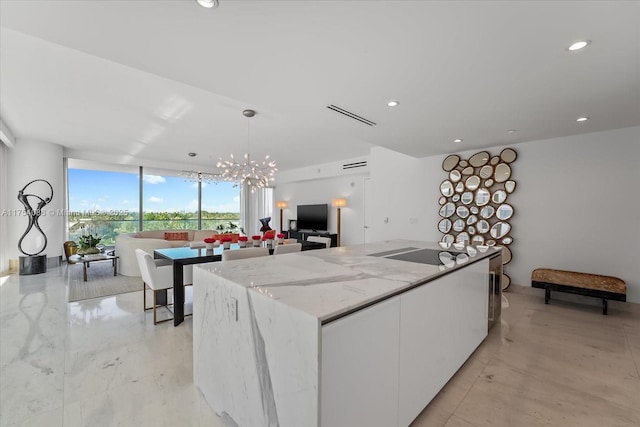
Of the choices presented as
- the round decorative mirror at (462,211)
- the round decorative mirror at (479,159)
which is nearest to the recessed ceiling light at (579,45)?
the round decorative mirror at (479,159)

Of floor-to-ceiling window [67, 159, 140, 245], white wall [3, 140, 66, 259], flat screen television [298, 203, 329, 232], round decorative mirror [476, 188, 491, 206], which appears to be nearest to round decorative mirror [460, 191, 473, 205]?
round decorative mirror [476, 188, 491, 206]

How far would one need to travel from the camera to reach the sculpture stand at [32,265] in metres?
5.19

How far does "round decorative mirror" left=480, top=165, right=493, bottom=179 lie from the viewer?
447 centimetres

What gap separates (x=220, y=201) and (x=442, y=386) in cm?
875

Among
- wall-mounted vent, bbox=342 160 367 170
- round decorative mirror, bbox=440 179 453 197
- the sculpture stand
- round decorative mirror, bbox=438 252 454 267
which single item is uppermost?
wall-mounted vent, bbox=342 160 367 170

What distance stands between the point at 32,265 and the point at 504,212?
8.81 meters

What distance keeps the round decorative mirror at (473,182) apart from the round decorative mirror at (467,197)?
0.09 m

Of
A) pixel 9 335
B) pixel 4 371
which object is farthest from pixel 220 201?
pixel 4 371

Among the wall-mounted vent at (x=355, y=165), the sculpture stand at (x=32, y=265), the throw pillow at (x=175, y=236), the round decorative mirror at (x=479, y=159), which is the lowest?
the sculpture stand at (x=32, y=265)

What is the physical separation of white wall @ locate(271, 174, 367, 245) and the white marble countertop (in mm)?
5211

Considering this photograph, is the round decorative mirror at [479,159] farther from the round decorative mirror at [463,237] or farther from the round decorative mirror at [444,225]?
the round decorative mirror at [463,237]

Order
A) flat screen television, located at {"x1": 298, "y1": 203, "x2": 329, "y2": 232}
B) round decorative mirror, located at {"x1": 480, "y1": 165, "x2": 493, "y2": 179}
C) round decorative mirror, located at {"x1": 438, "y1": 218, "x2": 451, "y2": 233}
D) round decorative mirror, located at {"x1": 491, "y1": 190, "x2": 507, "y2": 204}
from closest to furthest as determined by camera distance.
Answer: round decorative mirror, located at {"x1": 491, "y1": 190, "x2": 507, "y2": 204}
round decorative mirror, located at {"x1": 480, "y1": 165, "x2": 493, "y2": 179}
round decorative mirror, located at {"x1": 438, "y1": 218, "x2": 451, "y2": 233}
flat screen television, located at {"x1": 298, "y1": 203, "x2": 329, "y2": 232}

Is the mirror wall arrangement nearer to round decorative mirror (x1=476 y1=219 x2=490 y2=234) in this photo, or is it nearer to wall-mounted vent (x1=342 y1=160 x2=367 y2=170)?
round decorative mirror (x1=476 y1=219 x2=490 y2=234)

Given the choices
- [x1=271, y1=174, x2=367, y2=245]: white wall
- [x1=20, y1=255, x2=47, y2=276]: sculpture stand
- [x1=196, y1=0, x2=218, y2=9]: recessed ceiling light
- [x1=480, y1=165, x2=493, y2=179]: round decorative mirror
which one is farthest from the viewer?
[x1=271, y1=174, x2=367, y2=245]: white wall
